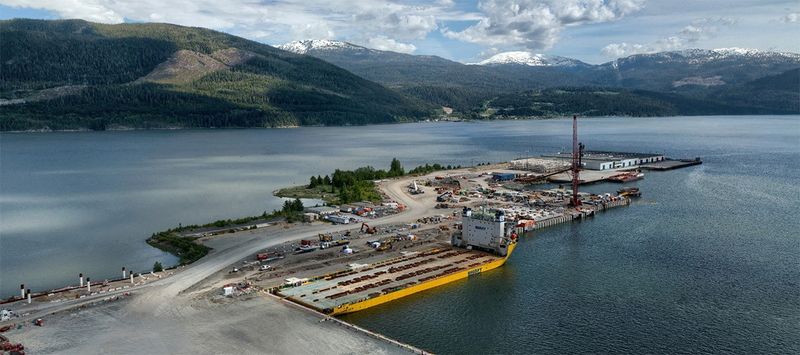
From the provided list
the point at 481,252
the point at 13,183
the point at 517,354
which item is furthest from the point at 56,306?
the point at 13,183

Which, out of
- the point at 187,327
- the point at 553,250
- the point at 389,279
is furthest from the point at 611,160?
the point at 187,327

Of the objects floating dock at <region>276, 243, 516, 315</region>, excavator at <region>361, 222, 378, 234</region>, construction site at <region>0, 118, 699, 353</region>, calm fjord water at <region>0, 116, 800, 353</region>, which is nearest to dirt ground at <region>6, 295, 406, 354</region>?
construction site at <region>0, 118, 699, 353</region>

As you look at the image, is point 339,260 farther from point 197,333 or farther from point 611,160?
point 611,160

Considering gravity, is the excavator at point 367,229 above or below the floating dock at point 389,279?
above

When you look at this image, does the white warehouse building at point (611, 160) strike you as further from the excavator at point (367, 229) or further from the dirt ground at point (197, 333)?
the dirt ground at point (197, 333)

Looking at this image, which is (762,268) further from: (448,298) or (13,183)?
(13,183)

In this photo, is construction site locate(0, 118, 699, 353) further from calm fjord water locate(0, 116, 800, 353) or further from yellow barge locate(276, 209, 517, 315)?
calm fjord water locate(0, 116, 800, 353)

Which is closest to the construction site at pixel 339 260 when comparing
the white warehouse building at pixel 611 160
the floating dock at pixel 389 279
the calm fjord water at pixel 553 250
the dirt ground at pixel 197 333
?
the floating dock at pixel 389 279

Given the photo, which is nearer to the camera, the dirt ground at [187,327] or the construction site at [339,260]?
the dirt ground at [187,327]
